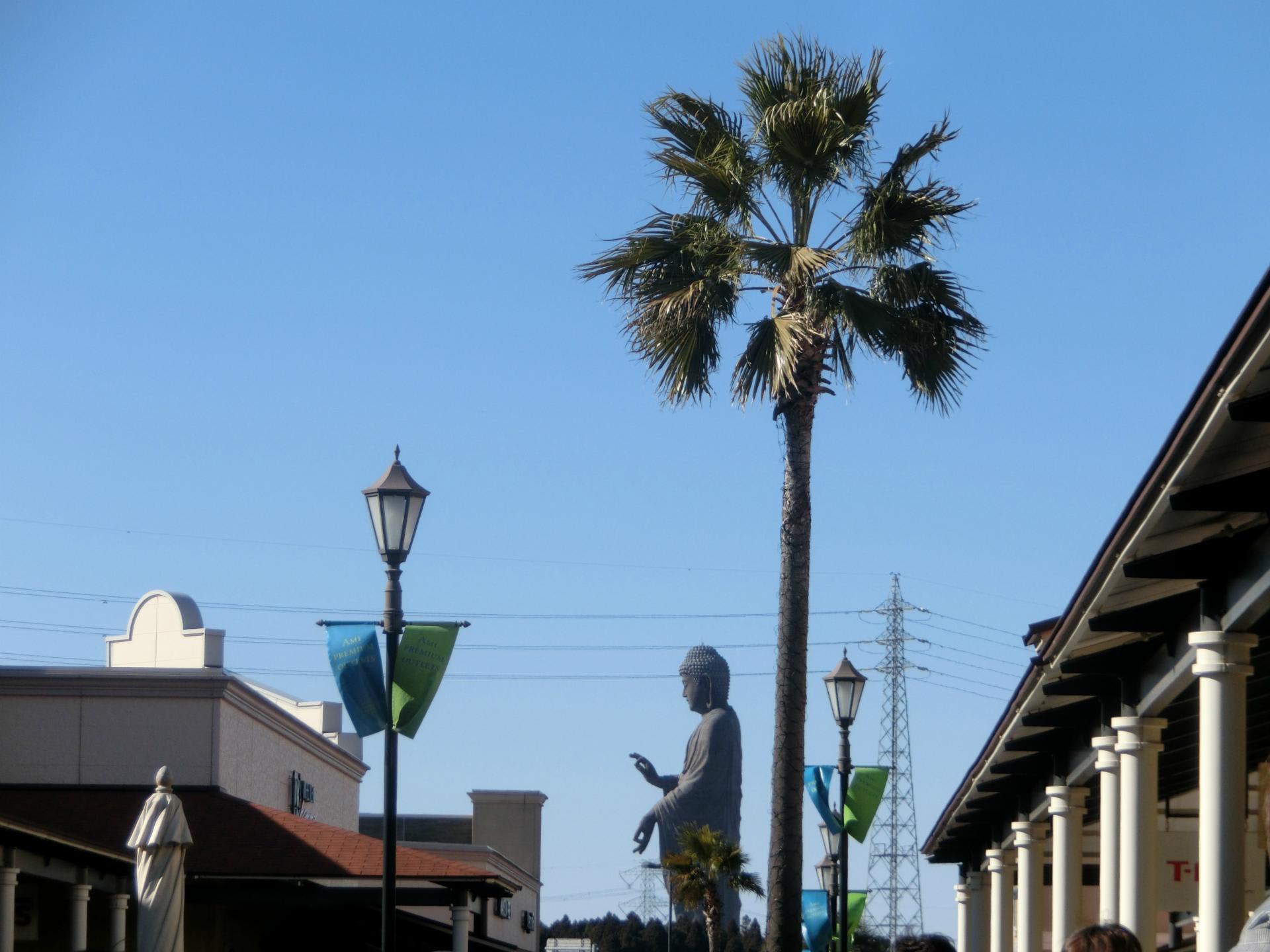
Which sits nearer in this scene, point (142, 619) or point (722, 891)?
point (142, 619)

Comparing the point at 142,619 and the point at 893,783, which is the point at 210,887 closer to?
the point at 142,619

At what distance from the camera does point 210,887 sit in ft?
74.9

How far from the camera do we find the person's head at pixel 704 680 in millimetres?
80625

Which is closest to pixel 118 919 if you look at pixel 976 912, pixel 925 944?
pixel 976 912

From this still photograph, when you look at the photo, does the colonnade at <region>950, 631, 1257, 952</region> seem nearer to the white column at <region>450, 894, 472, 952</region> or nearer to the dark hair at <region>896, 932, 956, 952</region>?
the dark hair at <region>896, 932, 956, 952</region>

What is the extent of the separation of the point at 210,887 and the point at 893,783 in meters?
48.3

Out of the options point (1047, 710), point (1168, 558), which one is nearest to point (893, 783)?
point (1047, 710)

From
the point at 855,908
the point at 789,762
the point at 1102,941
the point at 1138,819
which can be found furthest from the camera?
the point at 855,908

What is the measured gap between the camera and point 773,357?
19453mm

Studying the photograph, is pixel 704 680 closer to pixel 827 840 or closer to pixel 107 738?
pixel 827 840

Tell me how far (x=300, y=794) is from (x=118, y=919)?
10.3m

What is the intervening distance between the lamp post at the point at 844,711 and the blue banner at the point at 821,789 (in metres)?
0.40

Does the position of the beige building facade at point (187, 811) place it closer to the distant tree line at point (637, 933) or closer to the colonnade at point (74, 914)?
the colonnade at point (74, 914)

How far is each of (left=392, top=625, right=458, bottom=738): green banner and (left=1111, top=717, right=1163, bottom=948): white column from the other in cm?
502
